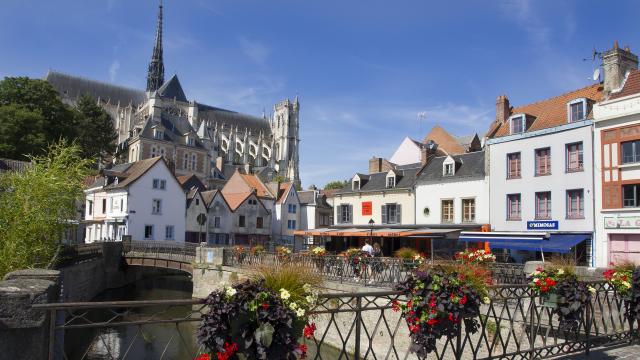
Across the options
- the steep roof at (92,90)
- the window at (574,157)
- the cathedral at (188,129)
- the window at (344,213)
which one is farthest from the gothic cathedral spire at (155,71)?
the window at (574,157)

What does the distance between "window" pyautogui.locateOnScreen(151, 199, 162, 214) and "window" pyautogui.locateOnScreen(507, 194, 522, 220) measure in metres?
30.2

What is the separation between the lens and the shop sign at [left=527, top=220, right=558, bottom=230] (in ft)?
82.5

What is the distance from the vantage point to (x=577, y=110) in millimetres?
25234

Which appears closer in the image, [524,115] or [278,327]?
[278,327]

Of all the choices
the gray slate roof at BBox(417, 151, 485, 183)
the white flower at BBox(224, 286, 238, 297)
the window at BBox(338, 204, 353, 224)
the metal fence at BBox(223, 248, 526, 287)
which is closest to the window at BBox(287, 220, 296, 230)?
the window at BBox(338, 204, 353, 224)

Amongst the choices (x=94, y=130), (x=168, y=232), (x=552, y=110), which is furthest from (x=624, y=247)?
(x=94, y=130)

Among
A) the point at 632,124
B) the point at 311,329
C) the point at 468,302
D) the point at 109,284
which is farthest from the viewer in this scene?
the point at 109,284

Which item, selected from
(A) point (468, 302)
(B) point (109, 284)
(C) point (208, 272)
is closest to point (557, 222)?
(C) point (208, 272)

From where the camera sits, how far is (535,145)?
26.7 meters

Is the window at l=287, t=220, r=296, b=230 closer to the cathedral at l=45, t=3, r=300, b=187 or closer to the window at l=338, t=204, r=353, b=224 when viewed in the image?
the window at l=338, t=204, r=353, b=224

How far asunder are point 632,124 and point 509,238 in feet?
25.6

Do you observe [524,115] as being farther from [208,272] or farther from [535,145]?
[208,272]

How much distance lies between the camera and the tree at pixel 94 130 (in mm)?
63594

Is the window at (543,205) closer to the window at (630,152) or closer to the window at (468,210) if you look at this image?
the window at (468,210)
